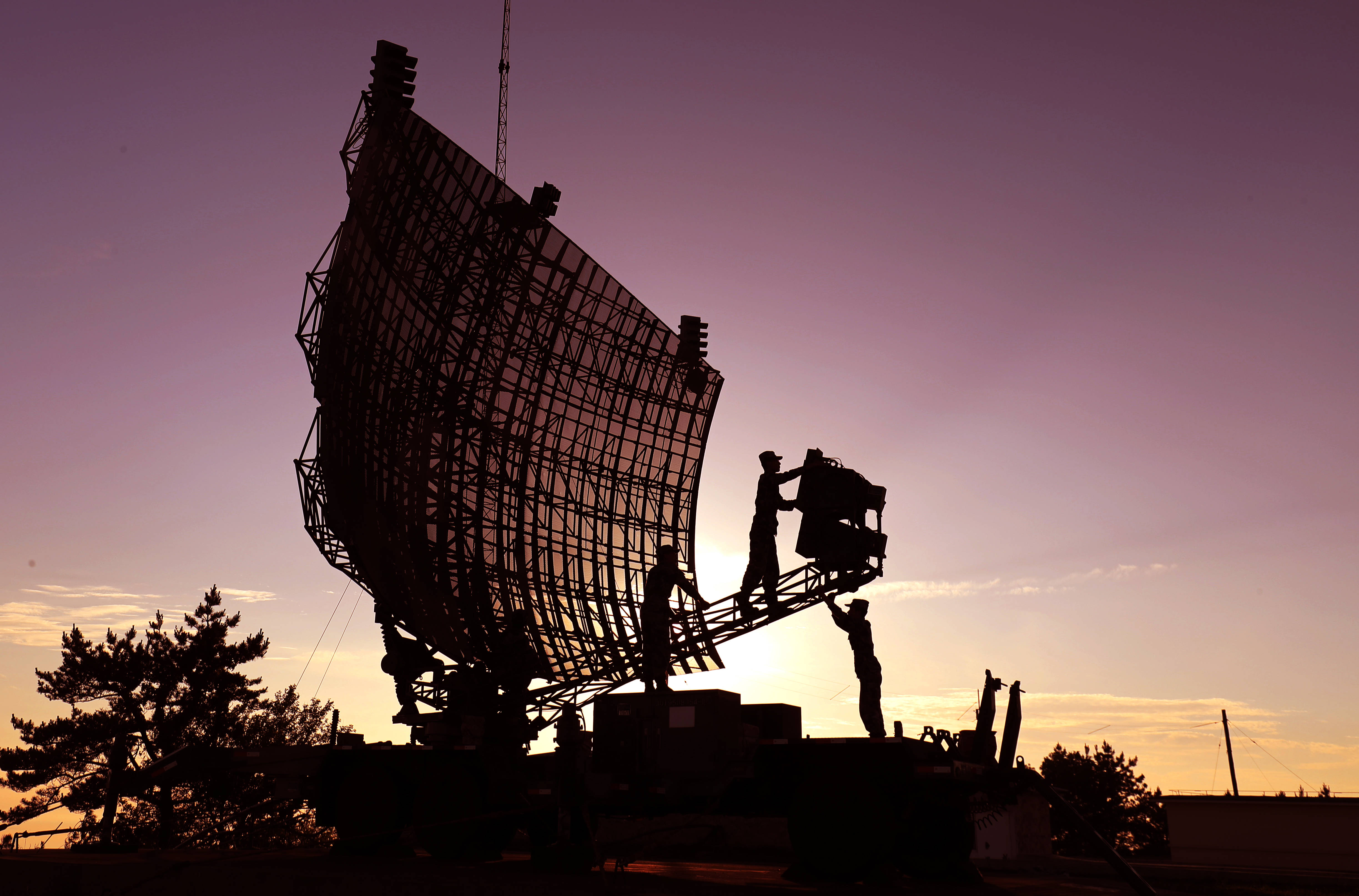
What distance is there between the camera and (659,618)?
21828 millimetres

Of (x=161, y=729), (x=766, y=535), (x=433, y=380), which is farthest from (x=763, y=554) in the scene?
(x=161, y=729)

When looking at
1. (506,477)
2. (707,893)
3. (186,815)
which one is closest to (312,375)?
(506,477)

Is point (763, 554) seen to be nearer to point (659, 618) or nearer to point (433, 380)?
point (659, 618)

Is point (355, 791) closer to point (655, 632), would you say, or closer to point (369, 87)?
point (655, 632)

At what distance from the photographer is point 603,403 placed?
3588 centimetres

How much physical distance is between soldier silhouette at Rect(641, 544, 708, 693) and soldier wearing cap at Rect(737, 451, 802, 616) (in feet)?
7.24

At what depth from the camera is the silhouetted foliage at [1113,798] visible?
3383 inches

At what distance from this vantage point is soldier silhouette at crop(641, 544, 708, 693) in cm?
2141

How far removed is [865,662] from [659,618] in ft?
13.3

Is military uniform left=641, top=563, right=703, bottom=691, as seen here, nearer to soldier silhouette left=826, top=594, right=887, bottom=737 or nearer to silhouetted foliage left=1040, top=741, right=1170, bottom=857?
soldier silhouette left=826, top=594, right=887, bottom=737

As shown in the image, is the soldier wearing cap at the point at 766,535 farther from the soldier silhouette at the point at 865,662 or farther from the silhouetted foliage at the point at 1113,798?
the silhouetted foliage at the point at 1113,798

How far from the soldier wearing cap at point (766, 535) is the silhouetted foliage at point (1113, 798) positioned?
219ft

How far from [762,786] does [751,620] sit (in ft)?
25.1

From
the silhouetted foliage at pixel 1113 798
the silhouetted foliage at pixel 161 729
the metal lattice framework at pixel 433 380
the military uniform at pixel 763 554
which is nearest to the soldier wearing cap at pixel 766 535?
the military uniform at pixel 763 554
